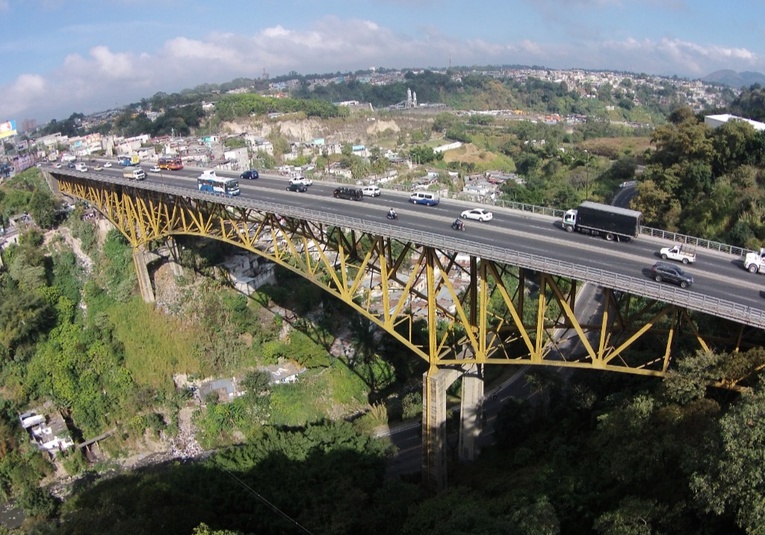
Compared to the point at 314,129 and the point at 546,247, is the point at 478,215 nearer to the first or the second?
the point at 546,247

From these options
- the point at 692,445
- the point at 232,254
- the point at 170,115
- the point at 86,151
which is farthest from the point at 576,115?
the point at 692,445

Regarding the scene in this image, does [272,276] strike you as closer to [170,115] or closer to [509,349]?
[509,349]

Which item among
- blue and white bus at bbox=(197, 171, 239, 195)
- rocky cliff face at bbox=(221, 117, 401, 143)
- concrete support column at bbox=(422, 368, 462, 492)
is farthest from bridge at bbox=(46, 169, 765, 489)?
rocky cliff face at bbox=(221, 117, 401, 143)

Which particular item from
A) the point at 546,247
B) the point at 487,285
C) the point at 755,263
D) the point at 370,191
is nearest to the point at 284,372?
the point at 370,191

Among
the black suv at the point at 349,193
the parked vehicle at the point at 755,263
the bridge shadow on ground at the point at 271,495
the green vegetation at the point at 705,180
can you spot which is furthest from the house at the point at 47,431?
the green vegetation at the point at 705,180

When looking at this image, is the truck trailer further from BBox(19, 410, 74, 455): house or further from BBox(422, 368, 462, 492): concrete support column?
BBox(19, 410, 74, 455): house

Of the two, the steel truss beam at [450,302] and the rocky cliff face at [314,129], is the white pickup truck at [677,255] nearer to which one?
the steel truss beam at [450,302]
